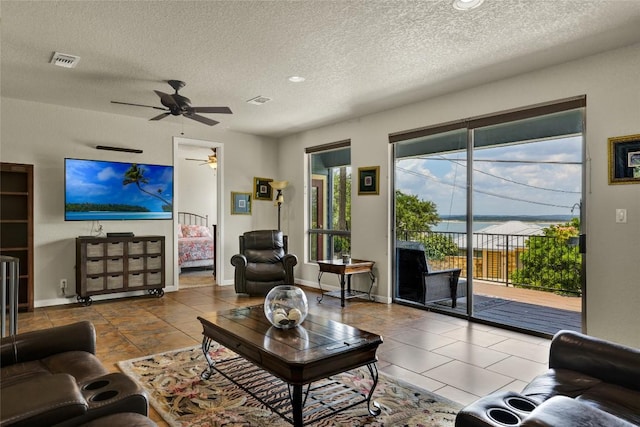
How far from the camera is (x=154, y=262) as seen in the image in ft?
18.8

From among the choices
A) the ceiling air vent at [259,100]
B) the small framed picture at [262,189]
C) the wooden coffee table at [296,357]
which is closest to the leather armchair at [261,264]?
the small framed picture at [262,189]

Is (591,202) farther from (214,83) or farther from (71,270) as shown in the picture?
(71,270)

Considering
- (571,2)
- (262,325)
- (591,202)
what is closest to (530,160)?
(591,202)

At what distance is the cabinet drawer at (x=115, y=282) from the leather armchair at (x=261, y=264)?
1.53 metres

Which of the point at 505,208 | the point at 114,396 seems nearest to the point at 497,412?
the point at 114,396

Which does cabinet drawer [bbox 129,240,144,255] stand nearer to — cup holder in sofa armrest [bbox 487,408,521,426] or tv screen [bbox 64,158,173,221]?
tv screen [bbox 64,158,173,221]

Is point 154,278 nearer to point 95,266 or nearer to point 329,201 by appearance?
point 95,266

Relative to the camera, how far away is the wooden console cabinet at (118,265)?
5.20 meters

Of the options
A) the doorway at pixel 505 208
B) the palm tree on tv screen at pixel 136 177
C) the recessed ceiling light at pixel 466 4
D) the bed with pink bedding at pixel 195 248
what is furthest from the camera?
the bed with pink bedding at pixel 195 248

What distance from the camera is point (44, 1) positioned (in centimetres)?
268

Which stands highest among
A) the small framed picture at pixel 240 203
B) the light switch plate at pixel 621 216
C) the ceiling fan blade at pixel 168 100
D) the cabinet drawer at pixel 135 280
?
the ceiling fan blade at pixel 168 100

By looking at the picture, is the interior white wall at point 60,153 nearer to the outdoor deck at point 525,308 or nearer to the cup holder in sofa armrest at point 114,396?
the cup holder in sofa armrest at point 114,396

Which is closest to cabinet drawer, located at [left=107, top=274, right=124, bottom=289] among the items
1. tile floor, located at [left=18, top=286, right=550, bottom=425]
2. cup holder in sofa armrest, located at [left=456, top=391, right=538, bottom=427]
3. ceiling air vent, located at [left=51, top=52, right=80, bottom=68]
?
tile floor, located at [left=18, top=286, right=550, bottom=425]

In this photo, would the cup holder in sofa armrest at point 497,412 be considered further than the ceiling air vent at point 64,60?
No
